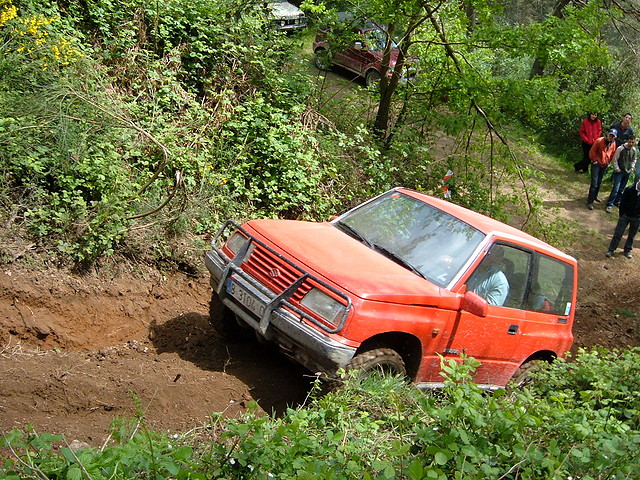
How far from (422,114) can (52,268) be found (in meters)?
6.80

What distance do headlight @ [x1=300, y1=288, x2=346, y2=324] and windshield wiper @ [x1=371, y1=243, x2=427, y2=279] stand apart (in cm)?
107

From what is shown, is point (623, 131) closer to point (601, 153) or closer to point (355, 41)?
point (601, 153)

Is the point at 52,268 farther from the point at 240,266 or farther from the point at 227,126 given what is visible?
the point at 227,126

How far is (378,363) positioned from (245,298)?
48.2 inches

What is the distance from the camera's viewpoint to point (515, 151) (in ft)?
38.2

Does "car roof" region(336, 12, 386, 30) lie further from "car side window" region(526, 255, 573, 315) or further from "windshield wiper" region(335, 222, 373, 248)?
"car side window" region(526, 255, 573, 315)

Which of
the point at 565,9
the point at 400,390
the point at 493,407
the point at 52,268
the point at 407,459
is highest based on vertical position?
the point at 565,9

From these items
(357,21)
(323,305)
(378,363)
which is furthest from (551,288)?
(357,21)

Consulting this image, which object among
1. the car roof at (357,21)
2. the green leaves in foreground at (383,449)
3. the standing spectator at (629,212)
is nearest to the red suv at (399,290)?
the green leaves in foreground at (383,449)

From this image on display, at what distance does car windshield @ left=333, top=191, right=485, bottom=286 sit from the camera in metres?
6.27

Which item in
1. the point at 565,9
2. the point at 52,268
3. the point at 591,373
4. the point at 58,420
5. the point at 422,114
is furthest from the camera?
the point at 422,114

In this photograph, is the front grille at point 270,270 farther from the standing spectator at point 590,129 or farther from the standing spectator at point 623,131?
the standing spectator at point 590,129

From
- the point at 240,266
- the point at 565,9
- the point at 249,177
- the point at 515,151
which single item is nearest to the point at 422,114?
the point at 515,151

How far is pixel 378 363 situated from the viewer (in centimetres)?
562
